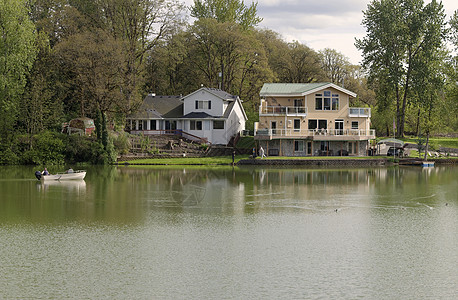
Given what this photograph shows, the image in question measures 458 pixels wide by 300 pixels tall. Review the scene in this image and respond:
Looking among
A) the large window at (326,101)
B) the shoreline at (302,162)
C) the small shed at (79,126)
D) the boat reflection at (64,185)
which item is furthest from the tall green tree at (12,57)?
the large window at (326,101)

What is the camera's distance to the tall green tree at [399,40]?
240 ft

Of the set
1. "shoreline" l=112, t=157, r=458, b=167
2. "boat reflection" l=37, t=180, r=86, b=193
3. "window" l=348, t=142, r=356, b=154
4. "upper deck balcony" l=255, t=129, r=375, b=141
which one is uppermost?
"upper deck balcony" l=255, t=129, r=375, b=141

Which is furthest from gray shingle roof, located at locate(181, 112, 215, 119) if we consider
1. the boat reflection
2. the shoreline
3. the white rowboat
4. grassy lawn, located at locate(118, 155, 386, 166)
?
the boat reflection

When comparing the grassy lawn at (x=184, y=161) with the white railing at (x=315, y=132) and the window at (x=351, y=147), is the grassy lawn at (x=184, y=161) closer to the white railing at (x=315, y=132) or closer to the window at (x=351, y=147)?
the white railing at (x=315, y=132)

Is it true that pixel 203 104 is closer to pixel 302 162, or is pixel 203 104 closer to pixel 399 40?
pixel 302 162

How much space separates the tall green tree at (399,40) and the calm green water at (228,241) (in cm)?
3542

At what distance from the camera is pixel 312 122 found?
68.4 metres

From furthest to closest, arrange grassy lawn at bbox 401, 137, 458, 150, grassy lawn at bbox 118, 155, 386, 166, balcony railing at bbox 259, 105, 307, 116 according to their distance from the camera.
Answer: grassy lawn at bbox 401, 137, 458, 150
balcony railing at bbox 259, 105, 307, 116
grassy lawn at bbox 118, 155, 386, 166

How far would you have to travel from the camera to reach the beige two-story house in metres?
65.9

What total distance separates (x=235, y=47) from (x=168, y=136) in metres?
15.9

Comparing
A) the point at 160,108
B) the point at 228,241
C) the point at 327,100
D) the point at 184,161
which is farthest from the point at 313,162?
the point at 228,241

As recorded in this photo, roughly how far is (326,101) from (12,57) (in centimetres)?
3592

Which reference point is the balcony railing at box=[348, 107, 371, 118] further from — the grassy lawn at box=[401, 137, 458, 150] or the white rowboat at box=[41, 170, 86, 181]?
the white rowboat at box=[41, 170, 86, 181]

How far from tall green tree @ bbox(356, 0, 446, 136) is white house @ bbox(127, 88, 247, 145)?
19598mm
